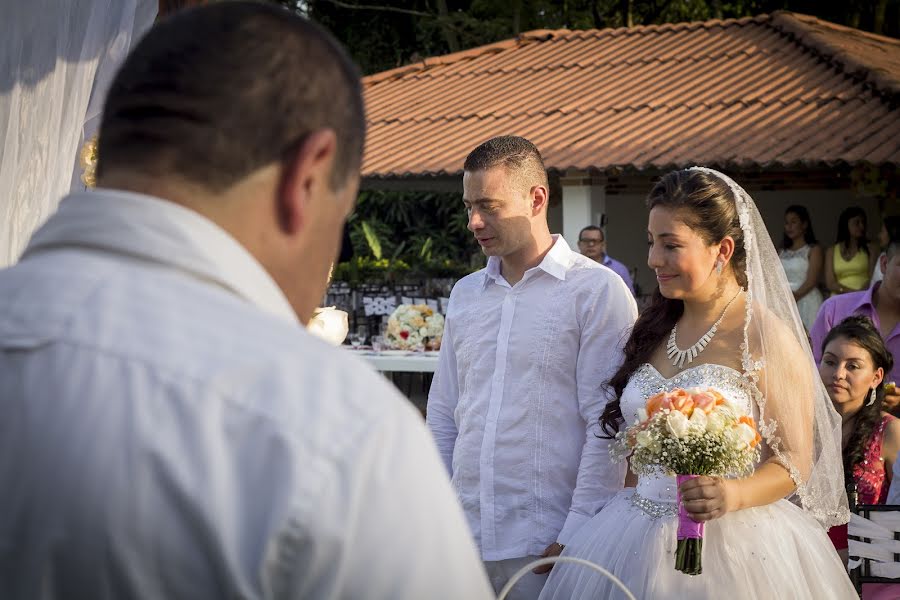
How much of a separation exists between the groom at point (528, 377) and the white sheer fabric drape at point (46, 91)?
51.4 inches

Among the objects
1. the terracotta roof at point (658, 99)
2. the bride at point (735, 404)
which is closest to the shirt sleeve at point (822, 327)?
the bride at point (735, 404)

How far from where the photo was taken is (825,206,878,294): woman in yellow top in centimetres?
1155

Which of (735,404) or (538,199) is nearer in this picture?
(735,404)

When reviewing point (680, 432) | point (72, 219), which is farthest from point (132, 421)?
point (680, 432)

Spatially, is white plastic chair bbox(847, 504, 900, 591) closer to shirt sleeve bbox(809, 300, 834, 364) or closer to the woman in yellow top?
shirt sleeve bbox(809, 300, 834, 364)

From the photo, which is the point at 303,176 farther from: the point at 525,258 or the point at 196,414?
the point at 525,258

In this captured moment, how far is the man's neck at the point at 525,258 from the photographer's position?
393 centimetres

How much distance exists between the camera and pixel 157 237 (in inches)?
40.5

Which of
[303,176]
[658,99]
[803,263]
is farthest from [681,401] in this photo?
[658,99]

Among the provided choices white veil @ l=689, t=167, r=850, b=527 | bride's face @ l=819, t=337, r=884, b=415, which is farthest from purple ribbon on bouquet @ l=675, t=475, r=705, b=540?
bride's face @ l=819, t=337, r=884, b=415

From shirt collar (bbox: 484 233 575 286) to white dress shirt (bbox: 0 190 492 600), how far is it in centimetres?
289

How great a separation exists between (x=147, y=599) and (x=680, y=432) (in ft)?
7.96

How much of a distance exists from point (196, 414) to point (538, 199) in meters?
3.14

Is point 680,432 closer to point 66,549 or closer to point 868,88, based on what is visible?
point 66,549
